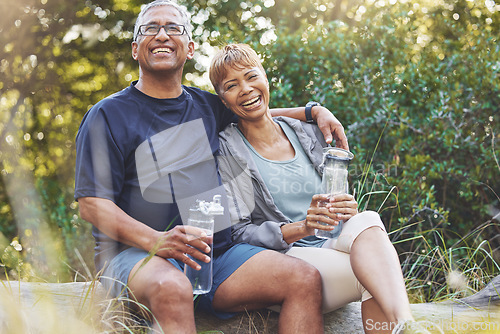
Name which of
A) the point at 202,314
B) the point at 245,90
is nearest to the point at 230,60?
the point at 245,90

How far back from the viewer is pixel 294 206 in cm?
275

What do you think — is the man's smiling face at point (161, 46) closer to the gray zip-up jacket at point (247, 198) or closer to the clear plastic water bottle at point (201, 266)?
the gray zip-up jacket at point (247, 198)

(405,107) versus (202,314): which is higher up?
(405,107)

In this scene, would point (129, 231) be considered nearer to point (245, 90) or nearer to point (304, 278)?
point (304, 278)

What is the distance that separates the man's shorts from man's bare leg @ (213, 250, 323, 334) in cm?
3

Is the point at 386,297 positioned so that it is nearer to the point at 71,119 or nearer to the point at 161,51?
the point at 161,51

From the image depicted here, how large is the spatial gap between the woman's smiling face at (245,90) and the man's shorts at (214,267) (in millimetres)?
791

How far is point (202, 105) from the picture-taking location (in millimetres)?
2939

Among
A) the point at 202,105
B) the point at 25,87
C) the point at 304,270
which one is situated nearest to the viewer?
the point at 304,270

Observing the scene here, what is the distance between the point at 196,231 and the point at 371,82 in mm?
2866

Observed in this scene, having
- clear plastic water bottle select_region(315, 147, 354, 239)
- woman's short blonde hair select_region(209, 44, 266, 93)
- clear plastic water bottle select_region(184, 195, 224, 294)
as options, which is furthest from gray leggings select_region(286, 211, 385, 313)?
woman's short blonde hair select_region(209, 44, 266, 93)

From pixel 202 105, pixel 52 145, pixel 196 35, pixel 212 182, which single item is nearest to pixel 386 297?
pixel 212 182

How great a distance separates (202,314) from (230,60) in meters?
1.39

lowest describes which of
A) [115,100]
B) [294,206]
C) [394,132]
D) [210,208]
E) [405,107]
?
[294,206]
